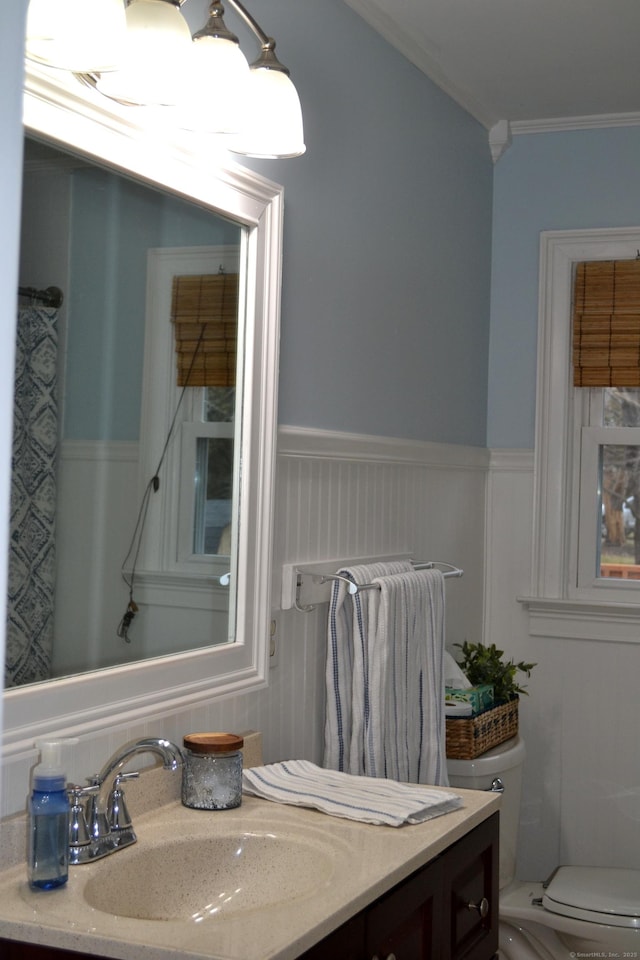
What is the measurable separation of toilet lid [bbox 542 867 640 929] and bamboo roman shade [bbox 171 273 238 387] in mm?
1595

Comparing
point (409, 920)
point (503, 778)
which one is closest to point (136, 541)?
point (409, 920)

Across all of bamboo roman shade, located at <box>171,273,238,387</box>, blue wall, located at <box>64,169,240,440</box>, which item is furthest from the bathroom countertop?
bamboo roman shade, located at <box>171,273,238,387</box>

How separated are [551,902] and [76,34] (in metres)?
2.24

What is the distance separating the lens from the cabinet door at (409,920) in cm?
144

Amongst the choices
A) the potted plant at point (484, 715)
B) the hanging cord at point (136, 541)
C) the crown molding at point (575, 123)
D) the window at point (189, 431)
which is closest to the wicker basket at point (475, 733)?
the potted plant at point (484, 715)

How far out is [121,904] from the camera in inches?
58.1

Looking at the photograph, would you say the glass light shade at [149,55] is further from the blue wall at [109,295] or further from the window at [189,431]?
the window at [189,431]

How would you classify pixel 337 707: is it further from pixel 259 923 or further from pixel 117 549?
pixel 259 923

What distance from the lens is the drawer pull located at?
1794mm

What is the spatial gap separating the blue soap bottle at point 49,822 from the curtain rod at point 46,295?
1.93 feet

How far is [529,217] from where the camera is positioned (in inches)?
132

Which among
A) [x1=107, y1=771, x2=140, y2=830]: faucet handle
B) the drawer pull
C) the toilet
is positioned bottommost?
the toilet

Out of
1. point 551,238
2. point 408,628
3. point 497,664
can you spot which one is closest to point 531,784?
point 497,664

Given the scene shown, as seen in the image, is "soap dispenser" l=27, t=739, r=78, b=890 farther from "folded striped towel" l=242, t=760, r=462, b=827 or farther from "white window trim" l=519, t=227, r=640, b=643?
"white window trim" l=519, t=227, r=640, b=643
